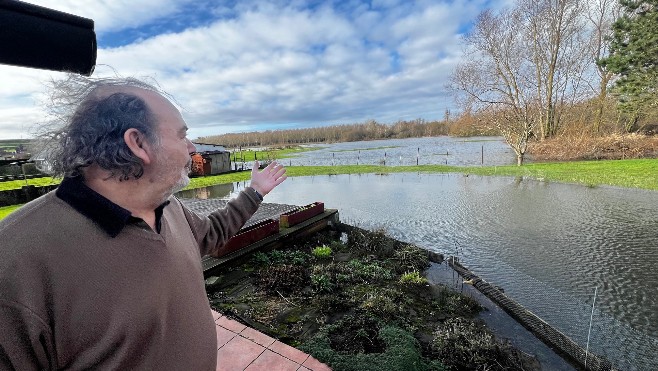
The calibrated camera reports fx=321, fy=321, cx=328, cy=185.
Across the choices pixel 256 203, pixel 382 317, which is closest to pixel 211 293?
pixel 382 317

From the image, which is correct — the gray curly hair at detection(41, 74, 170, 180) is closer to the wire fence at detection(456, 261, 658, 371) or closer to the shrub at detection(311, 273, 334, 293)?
the shrub at detection(311, 273, 334, 293)

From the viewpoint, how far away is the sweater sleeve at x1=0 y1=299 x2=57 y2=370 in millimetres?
745

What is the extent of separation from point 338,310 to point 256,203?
2978mm

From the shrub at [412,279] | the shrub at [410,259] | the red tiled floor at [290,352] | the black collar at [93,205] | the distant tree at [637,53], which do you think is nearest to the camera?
the black collar at [93,205]

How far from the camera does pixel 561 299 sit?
4.86m

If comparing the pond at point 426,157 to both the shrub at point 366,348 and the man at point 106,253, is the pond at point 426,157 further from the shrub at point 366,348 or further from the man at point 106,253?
the man at point 106,253

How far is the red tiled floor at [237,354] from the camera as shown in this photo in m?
2.88

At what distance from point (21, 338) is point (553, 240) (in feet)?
28.7

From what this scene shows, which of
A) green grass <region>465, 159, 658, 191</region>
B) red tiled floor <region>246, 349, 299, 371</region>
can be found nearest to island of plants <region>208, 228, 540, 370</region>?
red tiled floor <region>246, 349, 299, 371</region>

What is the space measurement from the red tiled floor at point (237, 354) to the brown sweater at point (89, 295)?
193 centimetres

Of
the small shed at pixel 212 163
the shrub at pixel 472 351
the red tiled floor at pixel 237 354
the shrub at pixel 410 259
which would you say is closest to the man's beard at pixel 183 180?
the red tiled floor at pixel 237 354

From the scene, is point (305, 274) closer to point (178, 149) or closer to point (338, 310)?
point (338, 310)

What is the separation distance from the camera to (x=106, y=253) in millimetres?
932

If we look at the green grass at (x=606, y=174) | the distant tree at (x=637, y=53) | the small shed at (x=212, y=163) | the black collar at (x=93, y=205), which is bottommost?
the green grass at (x=606, y=174)
